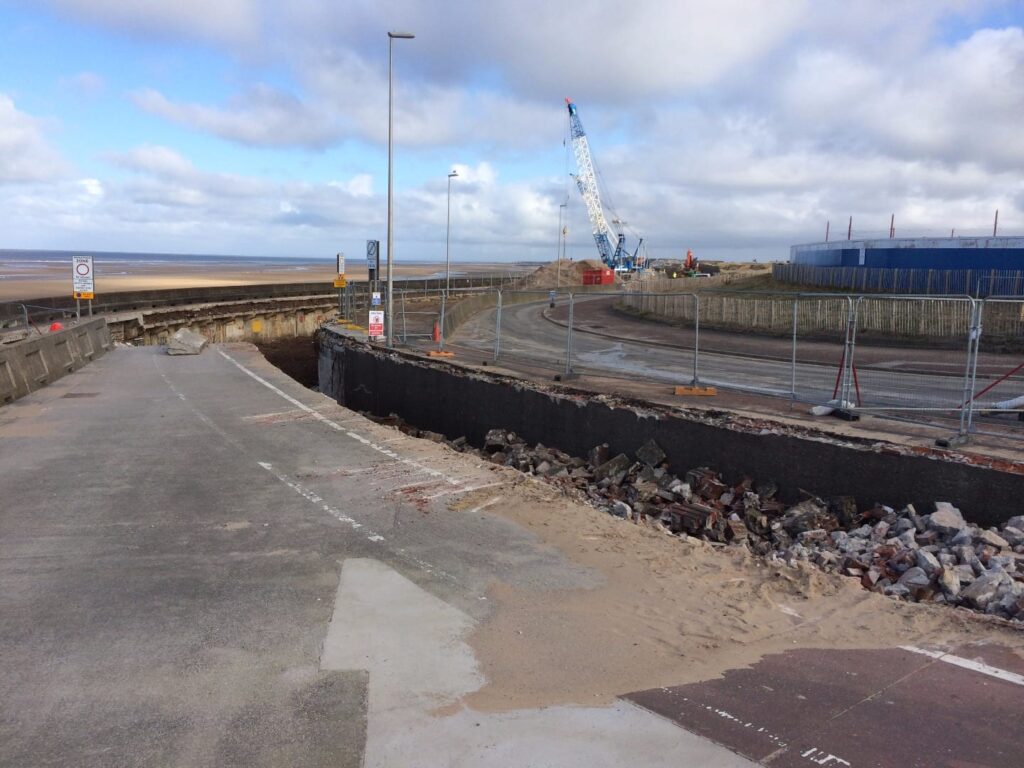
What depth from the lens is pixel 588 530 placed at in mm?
8102

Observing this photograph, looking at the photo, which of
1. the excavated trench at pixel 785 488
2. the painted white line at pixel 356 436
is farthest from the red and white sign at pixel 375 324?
the excavated trench at pixel 785 488

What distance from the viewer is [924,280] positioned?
4250 cm

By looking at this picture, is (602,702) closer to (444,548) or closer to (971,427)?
(444,548)

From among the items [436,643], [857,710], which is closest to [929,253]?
[857,710]

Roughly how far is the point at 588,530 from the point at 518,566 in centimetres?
128

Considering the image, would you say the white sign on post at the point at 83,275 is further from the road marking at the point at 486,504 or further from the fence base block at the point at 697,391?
the road marking at the point at 486,504

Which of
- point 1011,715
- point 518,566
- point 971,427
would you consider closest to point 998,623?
point 1011,715

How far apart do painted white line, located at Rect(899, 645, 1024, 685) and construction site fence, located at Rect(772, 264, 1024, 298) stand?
34.0 meters

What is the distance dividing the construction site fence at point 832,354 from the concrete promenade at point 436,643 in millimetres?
5403

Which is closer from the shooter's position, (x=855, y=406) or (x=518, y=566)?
(x=518, y=566)

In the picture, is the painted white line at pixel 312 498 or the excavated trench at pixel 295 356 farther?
the excavated trench at pixel 295 356

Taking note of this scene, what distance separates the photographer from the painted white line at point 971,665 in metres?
5.11

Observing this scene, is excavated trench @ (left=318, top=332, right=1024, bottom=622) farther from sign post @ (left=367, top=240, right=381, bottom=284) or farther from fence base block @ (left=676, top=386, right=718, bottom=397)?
sign post @ (left=367, top=240, right=381, bottom=284)

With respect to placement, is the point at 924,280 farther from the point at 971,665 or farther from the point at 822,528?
the point at 971,665
